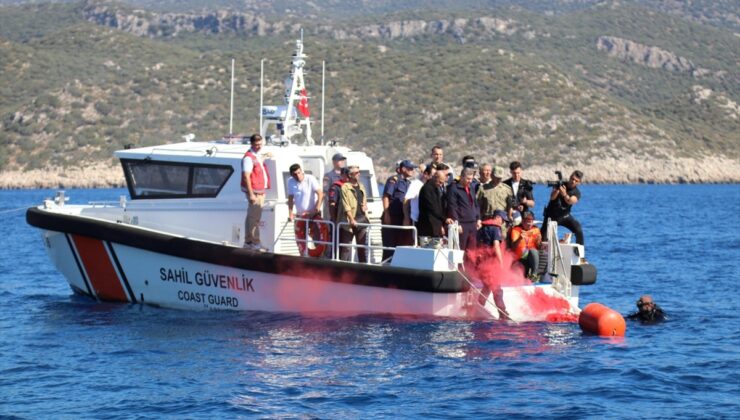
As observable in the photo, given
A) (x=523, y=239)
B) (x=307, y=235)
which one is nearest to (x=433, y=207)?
(x=523, y=239)

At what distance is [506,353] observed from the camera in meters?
13.8

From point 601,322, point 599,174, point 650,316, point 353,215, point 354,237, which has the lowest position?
point 599,174

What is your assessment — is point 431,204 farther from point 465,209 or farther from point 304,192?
point 304,192

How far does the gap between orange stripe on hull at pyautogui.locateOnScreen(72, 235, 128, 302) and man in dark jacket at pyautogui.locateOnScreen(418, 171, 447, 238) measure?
480 cm

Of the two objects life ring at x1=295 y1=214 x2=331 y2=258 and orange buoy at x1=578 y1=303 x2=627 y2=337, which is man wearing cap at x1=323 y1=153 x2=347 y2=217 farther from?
orange buoy at x1=578 y1=303 x2=627 y2=337

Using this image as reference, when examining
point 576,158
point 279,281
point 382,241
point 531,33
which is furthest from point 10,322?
point 531,33

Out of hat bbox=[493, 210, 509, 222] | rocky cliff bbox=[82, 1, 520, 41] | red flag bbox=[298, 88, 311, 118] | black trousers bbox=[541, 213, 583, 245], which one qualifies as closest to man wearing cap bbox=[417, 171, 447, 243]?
hat bbox=[493, 210, 509, 222]

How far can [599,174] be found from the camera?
90.8 meters

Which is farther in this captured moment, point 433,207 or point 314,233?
point 314,233

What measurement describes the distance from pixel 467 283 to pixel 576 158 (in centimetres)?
7418

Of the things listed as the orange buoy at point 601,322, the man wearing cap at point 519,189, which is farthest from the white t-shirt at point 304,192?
the orange buoy at point 601,322

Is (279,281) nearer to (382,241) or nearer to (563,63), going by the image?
(382,241)

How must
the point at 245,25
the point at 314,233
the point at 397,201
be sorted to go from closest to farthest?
the point at 397,201, the point at 314,233, the point at 245,25

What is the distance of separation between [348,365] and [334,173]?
3582mm
